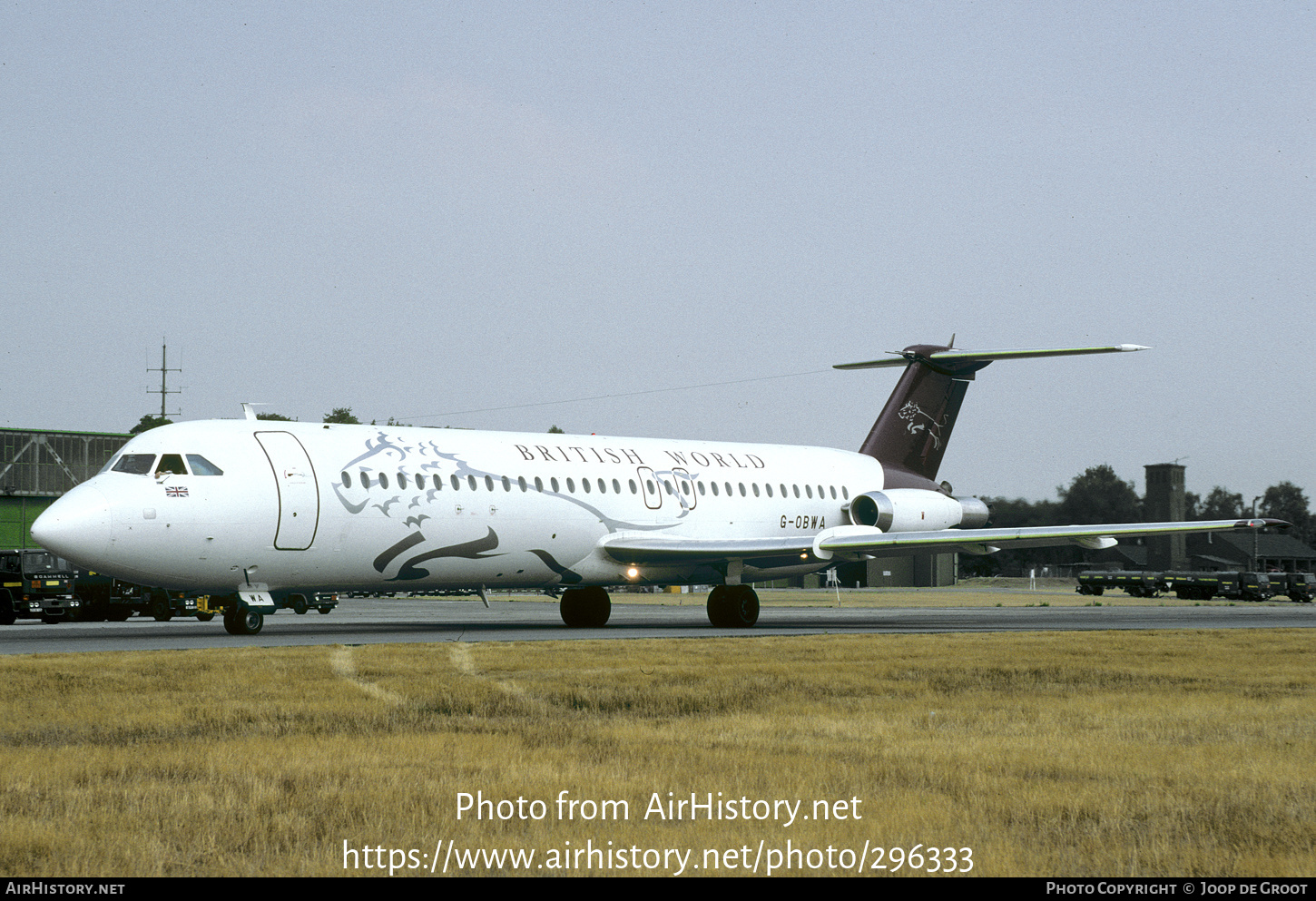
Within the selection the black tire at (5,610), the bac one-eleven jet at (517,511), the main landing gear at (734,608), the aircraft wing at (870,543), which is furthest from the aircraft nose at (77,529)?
the black tire at (5,610)

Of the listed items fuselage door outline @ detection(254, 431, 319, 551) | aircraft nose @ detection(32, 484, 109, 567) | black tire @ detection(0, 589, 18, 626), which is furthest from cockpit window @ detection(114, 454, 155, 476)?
black tire @ detection(0, 589, 18, 626)

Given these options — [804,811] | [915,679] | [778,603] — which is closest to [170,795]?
[804,811]

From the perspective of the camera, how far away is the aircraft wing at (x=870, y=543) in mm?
29656

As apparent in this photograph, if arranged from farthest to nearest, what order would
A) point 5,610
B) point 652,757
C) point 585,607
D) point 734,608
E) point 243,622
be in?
point 5,610 → point 585,607 → point 734,608 → point 243,622 → point 652,757

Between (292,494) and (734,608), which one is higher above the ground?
(292,494)

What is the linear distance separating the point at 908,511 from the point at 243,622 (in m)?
17.2

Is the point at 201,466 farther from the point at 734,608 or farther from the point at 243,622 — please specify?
the point at 734,608

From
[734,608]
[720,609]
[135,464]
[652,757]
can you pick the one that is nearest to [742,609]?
[734,608]

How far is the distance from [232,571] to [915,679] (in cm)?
1322

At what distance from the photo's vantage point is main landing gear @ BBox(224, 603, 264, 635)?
24.5m

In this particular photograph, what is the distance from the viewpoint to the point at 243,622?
24.5 meters

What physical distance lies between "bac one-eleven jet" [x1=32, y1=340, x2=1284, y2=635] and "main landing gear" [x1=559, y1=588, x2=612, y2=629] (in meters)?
0.04
